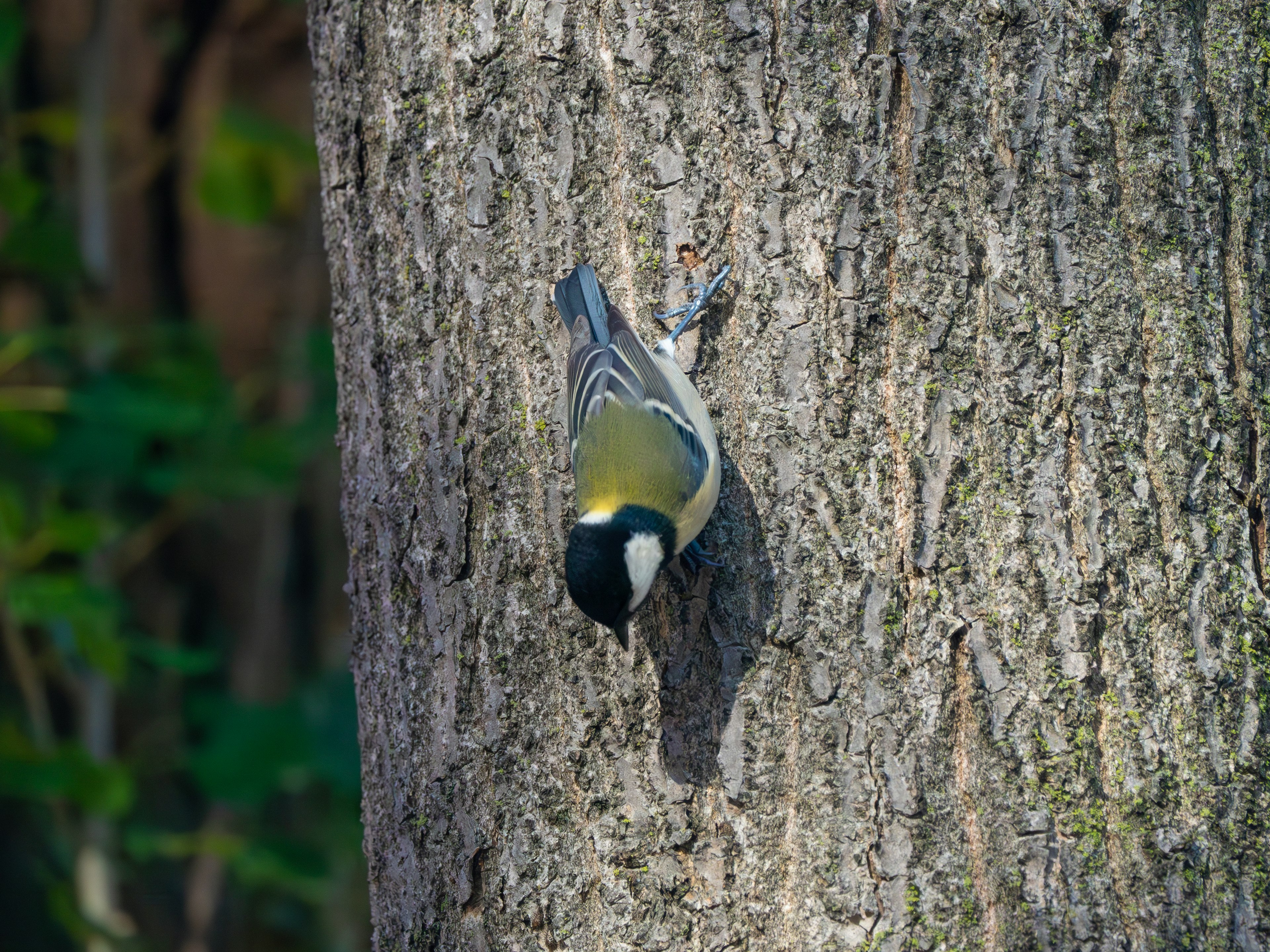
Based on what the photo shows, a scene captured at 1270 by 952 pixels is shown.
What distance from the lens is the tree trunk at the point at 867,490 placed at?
4.13 feet

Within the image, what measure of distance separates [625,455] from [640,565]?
0.39m

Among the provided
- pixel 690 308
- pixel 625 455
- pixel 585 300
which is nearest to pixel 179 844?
pixel 625 455

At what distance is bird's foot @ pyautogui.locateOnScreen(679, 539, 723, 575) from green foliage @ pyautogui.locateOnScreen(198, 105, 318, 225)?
2.86 m

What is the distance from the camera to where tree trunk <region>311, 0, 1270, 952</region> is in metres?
1.26

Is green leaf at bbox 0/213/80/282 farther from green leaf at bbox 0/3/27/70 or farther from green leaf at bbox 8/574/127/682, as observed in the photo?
green leaf at bbox 8/574/127/682

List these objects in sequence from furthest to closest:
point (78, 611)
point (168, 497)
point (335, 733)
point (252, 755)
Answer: point (168, 497), point (335, 733), point (252, 755), point (78, 611)

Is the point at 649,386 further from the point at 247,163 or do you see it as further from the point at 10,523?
the point at 247,163

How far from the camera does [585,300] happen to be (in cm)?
147

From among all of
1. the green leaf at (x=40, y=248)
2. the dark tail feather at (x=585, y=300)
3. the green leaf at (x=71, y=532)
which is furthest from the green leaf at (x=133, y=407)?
the dark tail feather at (x=585, y=300)

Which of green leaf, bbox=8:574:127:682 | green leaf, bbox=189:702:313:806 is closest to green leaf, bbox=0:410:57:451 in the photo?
green leaf, bbox=8:574:127:682

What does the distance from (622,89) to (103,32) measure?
310 cm

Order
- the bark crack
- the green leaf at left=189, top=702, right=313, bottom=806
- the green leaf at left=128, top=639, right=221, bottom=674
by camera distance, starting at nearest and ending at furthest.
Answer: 1. the bark crack
2. the green leaf at left=128, top=639, right=221, bottom=674
3. the green leaf at left=189, top=702, right=313, bottom=806

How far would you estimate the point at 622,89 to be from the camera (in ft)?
4.65

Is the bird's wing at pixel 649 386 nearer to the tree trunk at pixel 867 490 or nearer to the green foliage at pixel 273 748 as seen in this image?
the tree trunk at pixel 867 490
